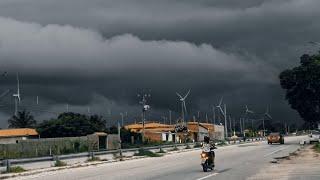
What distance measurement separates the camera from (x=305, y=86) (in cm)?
7669

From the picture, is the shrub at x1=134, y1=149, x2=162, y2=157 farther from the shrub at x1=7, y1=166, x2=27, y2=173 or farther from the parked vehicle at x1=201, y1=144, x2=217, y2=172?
the parked vehicle at x1=201, y1=144, x2=217, y2=172

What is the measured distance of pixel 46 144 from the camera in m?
70.4

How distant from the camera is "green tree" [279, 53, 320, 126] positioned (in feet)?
247

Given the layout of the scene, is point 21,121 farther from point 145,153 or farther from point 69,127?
point 145,153

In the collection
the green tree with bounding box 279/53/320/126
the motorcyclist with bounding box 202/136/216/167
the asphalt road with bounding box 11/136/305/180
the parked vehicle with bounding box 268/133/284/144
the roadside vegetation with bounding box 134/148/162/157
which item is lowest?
the asphalt road with bounding box 11/136/305/180

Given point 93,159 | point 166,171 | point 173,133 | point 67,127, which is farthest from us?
point 173,133

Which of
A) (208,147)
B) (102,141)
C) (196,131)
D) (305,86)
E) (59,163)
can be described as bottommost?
(59,163)

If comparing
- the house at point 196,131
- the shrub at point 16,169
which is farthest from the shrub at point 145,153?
the house at point 196,131

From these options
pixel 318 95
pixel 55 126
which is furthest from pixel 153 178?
pixel 55 126

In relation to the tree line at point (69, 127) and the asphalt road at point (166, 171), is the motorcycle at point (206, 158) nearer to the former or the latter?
the asphalt road at point (166, 171)

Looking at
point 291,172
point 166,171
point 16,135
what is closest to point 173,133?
point 16,135

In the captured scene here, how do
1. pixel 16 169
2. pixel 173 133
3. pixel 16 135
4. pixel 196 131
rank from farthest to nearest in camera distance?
pixel 196 131
pixel 173 133
pixel 16 135
pixel 16 169

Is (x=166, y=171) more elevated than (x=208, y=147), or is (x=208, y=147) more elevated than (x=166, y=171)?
(x=208, y=147)

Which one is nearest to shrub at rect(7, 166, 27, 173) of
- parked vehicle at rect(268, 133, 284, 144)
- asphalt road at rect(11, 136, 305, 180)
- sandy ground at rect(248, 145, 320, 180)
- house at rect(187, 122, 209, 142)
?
asphalt road at rect(11, 136, 305, 180)
